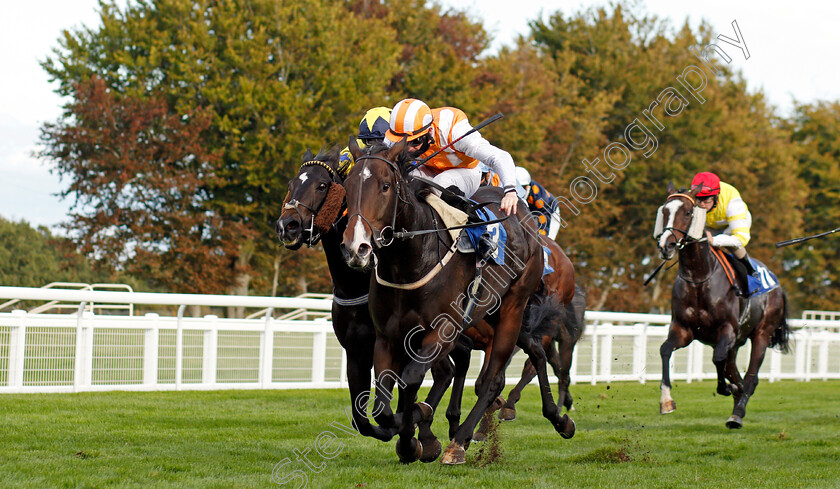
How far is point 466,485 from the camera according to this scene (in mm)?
4668

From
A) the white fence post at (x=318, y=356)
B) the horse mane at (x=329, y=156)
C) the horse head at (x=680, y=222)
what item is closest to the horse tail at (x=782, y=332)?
the horse head at (x=680, y=222)

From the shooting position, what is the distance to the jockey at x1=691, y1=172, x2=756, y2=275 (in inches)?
326

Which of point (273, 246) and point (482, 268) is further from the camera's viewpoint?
point (273, 246)

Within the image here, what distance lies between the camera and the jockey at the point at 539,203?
7.34 metres

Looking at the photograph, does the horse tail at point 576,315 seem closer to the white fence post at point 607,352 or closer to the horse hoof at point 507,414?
the horse hoof at point 507,414

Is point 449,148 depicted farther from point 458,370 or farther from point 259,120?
point 259,120

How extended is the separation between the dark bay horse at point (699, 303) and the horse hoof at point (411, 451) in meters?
3.43

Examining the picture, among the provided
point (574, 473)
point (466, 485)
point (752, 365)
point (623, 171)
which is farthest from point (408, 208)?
point (623, 171)

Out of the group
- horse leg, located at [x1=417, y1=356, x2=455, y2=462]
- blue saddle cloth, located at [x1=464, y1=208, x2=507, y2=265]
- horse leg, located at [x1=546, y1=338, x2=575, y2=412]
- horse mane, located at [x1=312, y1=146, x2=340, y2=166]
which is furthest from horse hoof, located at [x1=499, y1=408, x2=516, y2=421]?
horse mane, located at [x1=312, y1=146, x2=340, y2=166]

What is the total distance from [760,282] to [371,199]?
566 centimetres

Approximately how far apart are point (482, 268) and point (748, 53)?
3.55 m

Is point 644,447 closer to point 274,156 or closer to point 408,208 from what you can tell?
point 408,208

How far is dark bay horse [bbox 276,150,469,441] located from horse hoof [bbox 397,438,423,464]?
0.21m

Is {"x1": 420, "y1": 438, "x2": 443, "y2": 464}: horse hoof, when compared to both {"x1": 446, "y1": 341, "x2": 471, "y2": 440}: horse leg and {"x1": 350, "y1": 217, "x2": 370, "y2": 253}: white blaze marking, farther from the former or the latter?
{"x1": 350, "y1": 217, "x2": 370, "y2": 253}: white blaze marking
